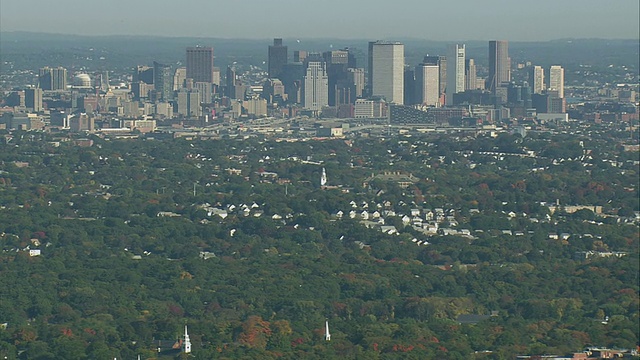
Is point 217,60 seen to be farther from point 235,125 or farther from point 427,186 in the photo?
point 427,186

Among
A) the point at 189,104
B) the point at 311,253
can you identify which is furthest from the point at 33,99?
the point at 311,253

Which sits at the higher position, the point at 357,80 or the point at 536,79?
the point at 357,80

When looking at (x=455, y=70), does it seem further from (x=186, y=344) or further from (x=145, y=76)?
(x=186, y=344)

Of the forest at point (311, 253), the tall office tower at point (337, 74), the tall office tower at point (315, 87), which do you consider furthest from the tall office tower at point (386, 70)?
the forest at point (311, 253)

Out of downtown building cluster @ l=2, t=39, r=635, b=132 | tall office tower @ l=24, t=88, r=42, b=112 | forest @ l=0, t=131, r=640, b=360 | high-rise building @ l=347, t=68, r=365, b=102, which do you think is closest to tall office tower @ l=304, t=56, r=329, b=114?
downtown building cluster @ l=2, t=39, r=635, b=132

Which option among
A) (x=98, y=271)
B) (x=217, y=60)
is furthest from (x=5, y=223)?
(x=217, y=60)

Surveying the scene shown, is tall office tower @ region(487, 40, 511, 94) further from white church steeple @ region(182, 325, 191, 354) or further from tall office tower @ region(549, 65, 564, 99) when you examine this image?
white church steeple @ region(182, 325, 191, 354)
